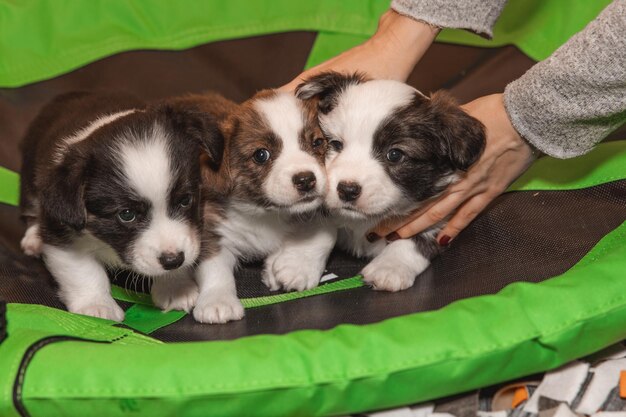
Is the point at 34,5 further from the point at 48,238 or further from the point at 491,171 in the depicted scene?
the point at 491,171

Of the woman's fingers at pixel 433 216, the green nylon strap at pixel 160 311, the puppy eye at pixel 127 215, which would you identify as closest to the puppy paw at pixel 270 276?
the green nylon strap at pixel 160 311

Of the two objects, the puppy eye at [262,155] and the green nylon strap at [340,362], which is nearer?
the green nylon strap at [340,362]

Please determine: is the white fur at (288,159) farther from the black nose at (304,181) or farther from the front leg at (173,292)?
the front leg at (173,292)

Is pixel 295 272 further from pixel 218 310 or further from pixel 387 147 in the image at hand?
pixel 387 147

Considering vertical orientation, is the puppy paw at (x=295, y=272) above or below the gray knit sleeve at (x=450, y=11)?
below

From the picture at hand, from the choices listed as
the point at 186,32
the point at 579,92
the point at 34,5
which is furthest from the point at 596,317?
the point at 34,5

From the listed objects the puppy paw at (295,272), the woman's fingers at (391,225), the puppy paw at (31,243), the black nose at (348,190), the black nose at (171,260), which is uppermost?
the black nose at (348,190)

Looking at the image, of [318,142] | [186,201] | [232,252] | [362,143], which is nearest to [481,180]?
[362,143]

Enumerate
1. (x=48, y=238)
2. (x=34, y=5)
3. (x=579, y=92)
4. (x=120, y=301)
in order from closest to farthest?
(x=579, y=92)
(x=48, y=238)
(x=120, y=301)
(x=34, y=5)
